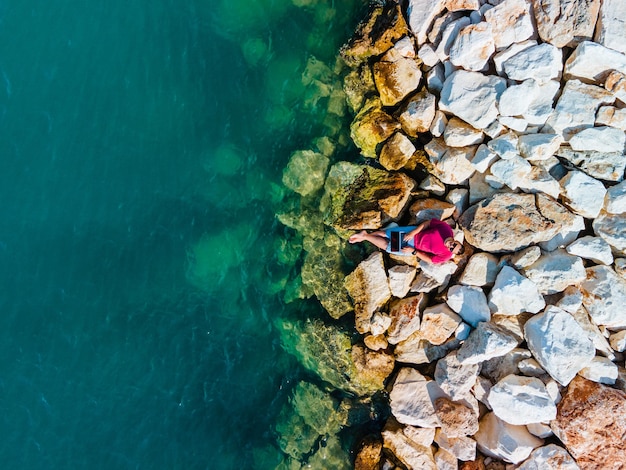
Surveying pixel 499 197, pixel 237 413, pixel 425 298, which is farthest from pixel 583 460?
pixel 237 413

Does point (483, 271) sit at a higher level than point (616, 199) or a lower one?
lower

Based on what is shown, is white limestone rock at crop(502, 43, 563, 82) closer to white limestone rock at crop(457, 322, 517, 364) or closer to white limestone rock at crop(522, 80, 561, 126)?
white limestone rock at crop(522, 80, 561, 126)

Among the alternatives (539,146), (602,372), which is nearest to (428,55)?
(539,146)

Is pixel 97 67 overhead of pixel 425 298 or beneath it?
overhead

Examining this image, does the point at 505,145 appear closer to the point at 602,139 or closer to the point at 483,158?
the point at 483,158

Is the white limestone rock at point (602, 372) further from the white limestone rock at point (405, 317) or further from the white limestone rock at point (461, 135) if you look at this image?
the white limestone rock at point (461, 135)

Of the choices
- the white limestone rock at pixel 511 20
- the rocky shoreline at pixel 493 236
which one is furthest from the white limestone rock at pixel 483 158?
the white limestone rock at pixel 511 20

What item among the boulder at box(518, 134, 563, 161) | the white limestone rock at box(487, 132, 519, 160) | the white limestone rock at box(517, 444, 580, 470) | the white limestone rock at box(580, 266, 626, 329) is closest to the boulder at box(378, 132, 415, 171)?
the white limestone rock at box(487, 132, 519, 160)

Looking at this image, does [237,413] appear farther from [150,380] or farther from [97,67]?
[97,67]
